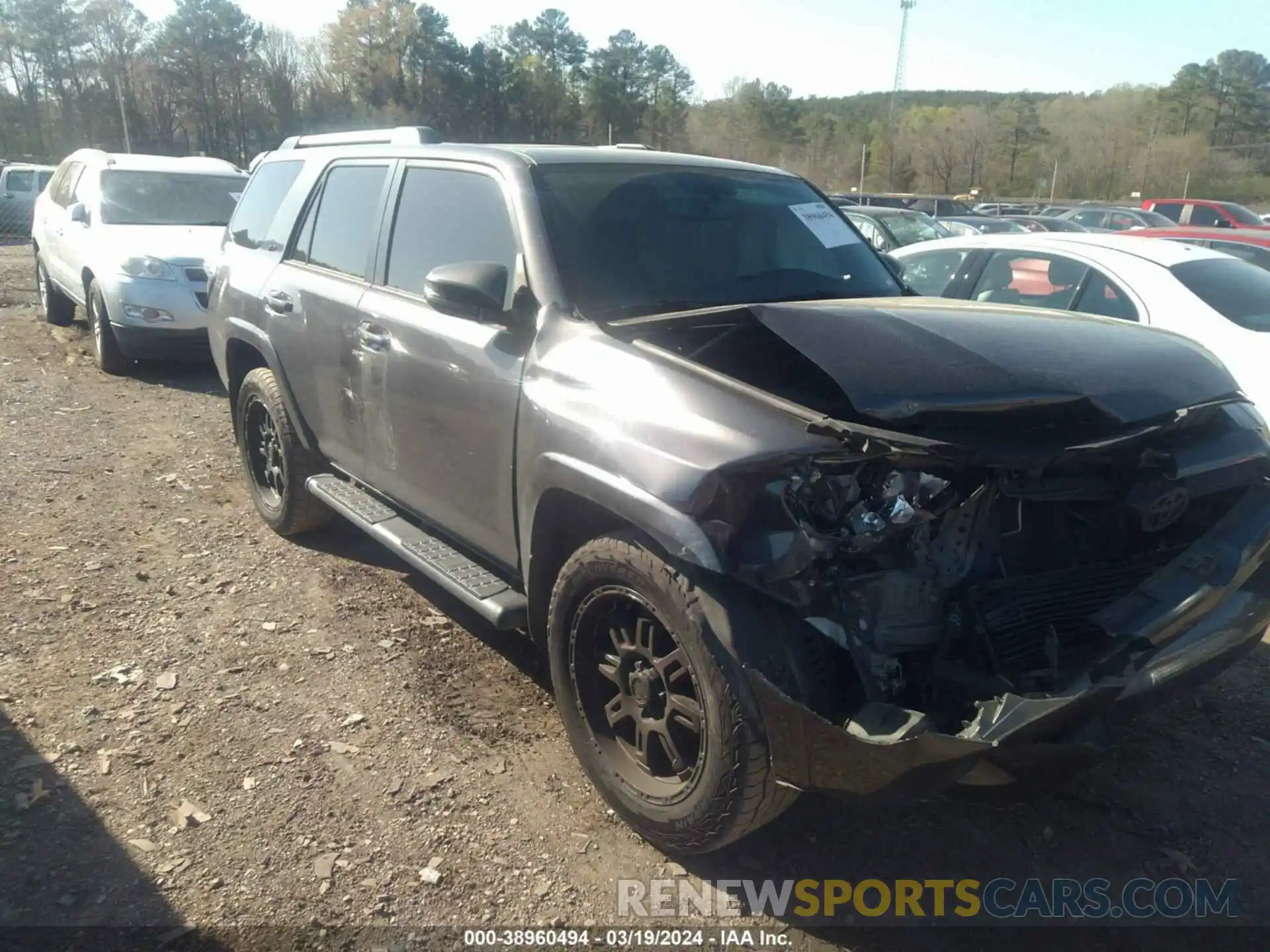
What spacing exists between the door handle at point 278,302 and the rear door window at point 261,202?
485mm

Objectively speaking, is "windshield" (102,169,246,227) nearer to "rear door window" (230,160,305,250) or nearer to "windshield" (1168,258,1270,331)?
"rear door window" (230,160,305,250)

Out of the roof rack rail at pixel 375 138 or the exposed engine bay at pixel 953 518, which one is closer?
the exposed engine bay at pixel 953 518

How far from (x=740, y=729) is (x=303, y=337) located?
10.0 feet

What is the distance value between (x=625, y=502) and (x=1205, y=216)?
26508 mm

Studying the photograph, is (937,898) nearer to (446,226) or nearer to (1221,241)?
(446,226)

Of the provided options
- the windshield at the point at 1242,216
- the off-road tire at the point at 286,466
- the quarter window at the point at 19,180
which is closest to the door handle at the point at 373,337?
the off-road tire at the point at 286,466

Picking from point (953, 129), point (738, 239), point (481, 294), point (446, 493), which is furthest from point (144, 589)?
point (953, 129)

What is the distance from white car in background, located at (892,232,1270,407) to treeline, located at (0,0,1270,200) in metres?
40.4

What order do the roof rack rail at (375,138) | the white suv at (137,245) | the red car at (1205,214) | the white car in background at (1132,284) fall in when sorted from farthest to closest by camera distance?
the red car at (1205,214), the white suv at (137,245), the white car in background at (1132,284), the roof rack rail at (375,138)

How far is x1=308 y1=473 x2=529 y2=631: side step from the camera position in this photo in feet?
10.6

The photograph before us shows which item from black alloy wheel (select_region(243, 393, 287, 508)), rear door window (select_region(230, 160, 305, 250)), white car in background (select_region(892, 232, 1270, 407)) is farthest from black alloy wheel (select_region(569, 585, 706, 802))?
white car in background (select_region(892, 232, 1270, 407))

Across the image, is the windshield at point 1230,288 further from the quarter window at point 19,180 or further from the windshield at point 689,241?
the quarter window at point 19,180

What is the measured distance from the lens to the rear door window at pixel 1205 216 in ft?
76.1

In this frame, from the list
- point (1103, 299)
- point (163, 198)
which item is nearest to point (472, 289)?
point (1103, 299)
